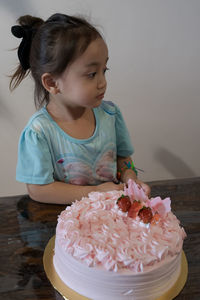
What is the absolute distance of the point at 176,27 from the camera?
5.86 ft

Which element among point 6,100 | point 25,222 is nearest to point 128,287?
point 25,222

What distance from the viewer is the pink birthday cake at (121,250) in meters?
0.75

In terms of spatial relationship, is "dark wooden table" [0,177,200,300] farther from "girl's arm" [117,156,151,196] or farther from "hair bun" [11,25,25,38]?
"hair bun" [11,25,25,38]

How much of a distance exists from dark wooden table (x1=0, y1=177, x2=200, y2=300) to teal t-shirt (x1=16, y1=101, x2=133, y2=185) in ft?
0.37

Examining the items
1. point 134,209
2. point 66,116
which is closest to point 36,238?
point 134,209

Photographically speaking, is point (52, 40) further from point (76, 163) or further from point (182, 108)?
point (182, 108)

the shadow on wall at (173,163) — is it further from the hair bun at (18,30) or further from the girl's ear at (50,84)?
the hair bun at (18,30)

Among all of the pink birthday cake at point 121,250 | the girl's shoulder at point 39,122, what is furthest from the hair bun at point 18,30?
the pink birthday cake at point 121,250

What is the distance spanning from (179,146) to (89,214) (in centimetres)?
137

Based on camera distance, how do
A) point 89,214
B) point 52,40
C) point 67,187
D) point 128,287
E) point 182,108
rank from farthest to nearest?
point 182,108 → point 67,187 → point 52,40 → point 89,214 → point 128,287

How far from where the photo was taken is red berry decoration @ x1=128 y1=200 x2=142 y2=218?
90 cm

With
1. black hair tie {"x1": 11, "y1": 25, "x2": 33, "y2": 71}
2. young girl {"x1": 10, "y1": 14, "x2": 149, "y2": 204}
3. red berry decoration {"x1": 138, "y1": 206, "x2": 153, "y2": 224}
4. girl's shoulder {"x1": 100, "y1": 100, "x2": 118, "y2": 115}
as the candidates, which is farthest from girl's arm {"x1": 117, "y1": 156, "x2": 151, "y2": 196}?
black hair tie {"x1": 11, "y1": 25, "x2": 33, "y2": 71}

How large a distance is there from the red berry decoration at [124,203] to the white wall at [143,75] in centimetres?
105

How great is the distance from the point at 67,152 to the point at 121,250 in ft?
1.66
